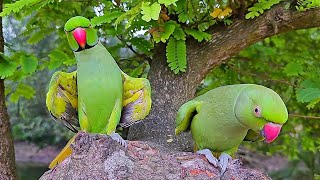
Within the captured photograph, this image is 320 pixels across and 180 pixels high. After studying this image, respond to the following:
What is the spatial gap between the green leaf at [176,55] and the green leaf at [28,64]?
1.78 ft

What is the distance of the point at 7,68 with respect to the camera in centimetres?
159

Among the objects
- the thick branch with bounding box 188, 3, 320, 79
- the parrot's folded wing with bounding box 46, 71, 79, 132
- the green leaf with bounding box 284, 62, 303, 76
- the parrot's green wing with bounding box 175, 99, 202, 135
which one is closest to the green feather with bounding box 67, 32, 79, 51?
the parrot's folded wing with bounding box 46, 71, 79, 132

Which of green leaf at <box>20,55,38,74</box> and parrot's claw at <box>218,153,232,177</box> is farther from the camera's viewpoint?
green leaf at <box>20,55,38,74</box>

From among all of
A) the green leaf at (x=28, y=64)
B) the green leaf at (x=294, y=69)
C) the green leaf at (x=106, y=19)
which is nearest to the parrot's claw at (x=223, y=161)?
the green leaf at (x=106, y=19)

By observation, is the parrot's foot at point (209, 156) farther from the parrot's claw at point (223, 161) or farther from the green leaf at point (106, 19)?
the green leaf at point (106, 19)

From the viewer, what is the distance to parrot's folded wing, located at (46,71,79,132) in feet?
4.04

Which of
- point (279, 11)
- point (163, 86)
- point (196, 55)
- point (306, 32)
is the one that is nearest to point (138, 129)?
point (163, 86)

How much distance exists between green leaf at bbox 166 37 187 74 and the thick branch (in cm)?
11

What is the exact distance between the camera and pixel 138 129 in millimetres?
1638

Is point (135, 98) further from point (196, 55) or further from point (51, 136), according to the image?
point (51, 136)

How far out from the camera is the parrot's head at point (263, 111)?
1.00 m

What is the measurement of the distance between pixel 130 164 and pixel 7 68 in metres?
0.81

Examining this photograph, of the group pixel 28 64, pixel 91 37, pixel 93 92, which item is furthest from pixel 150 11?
pixel 28 64

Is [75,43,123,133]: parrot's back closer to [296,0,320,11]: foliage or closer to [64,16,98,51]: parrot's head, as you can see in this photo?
[64,16,98,51]: parrot's head
